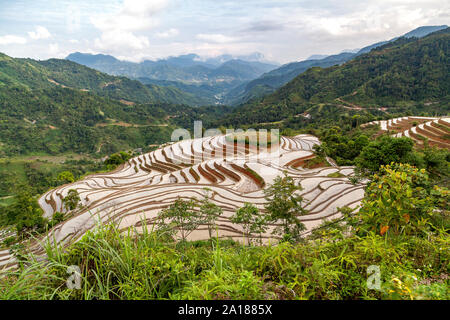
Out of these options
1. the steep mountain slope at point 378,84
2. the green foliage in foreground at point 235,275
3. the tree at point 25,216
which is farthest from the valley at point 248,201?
the steep mountain slope at point 378,84

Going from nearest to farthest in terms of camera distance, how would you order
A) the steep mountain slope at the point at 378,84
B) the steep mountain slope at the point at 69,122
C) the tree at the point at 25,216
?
the tree at the point at 25,216 → the steep mountain slope at the point at 378,84 → the steep mountain slope at the point at 69,122

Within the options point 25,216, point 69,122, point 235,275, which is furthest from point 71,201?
point 69,122

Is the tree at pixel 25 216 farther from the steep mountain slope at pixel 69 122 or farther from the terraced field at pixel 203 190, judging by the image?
the steep mountain slope at pixel 69 122

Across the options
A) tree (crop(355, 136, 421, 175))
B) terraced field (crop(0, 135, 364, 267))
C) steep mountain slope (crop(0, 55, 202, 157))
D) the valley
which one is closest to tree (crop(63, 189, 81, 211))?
the valley

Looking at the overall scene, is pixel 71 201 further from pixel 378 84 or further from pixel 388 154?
pixel 378 84
